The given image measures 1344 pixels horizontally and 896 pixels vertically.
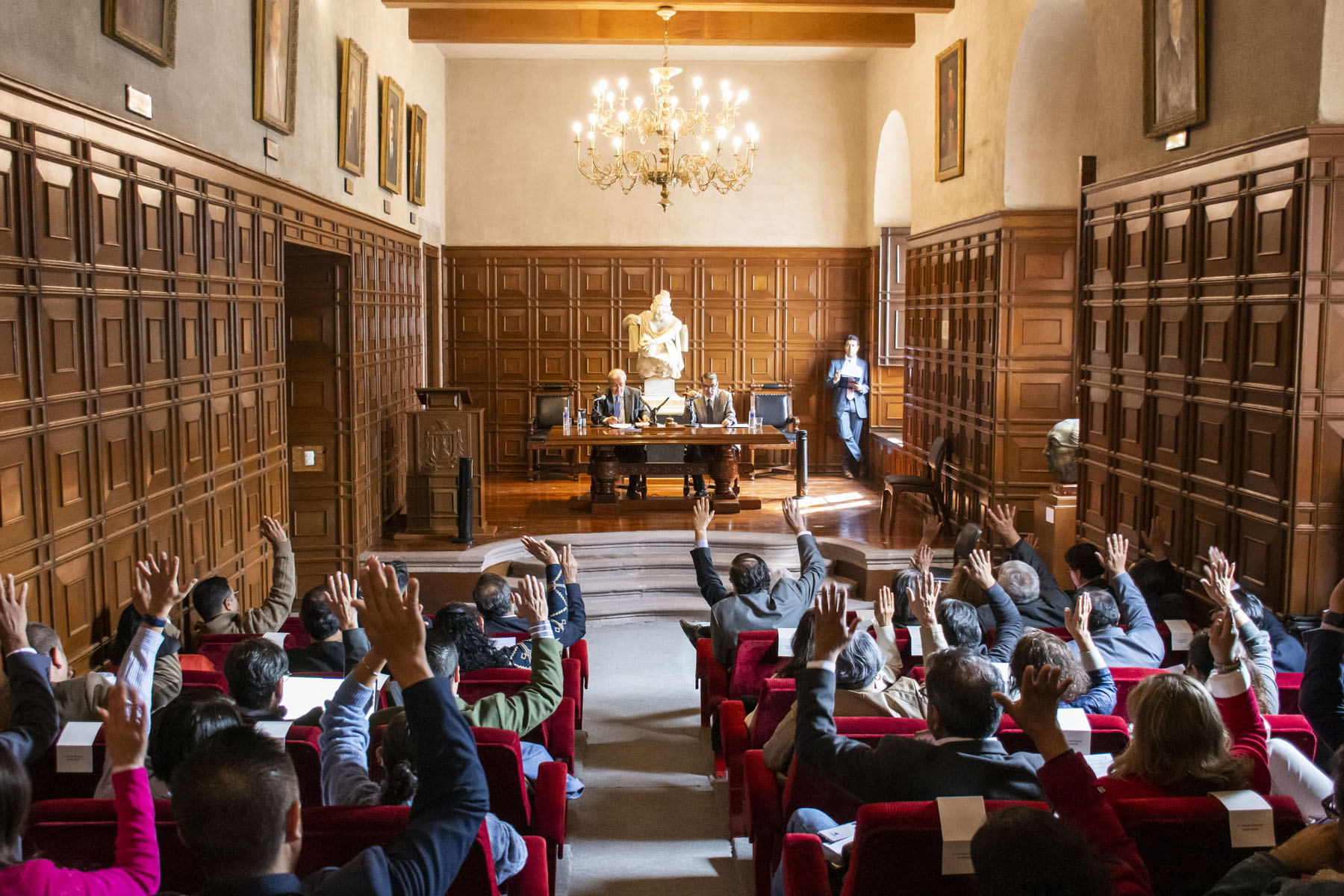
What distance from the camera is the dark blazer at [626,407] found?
11.9 m

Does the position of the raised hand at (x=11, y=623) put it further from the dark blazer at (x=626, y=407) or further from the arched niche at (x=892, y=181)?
the arched niche at (x=892, y=181)

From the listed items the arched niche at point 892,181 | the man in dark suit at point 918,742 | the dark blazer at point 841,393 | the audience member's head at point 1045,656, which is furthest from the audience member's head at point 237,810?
the arched niche at point 892,181

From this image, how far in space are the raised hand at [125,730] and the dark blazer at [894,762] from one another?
1411mm

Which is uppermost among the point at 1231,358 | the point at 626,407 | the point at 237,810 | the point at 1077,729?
the point at 1231,358

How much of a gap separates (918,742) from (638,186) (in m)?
12.5

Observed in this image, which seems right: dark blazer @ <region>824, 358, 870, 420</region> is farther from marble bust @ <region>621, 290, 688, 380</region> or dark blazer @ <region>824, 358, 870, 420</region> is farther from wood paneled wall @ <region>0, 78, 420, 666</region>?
wood paneled wall @ <region>0, 78, 420, 666</region>

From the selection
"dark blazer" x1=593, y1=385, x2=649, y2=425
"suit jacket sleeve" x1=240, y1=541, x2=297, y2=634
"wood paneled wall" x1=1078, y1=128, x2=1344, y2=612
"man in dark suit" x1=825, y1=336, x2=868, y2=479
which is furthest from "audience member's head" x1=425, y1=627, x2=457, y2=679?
"man in dark suit" x1=825, y1=336, x2=868, y2=479

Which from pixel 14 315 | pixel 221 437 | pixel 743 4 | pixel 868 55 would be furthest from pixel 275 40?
pixel 868 55

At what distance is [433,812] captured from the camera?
1.81 m

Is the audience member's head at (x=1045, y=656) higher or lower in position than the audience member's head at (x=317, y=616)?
higher

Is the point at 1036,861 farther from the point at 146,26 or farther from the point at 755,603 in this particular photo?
the point at 146,26

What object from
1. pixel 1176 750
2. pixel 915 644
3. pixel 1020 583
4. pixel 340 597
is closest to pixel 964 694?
pixel 1176 750

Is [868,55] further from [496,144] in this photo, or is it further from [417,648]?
[417,648]

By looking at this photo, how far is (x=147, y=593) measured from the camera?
3.08 m
